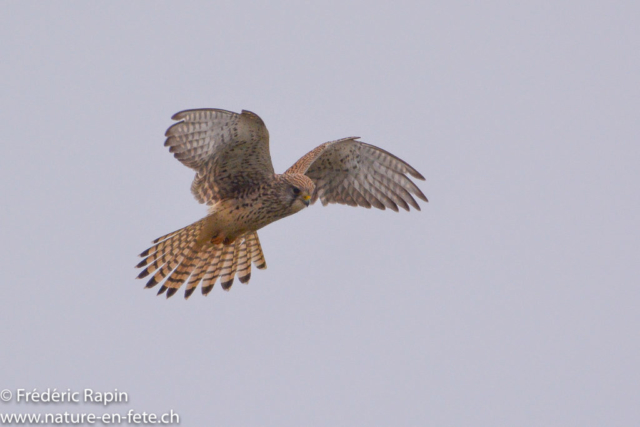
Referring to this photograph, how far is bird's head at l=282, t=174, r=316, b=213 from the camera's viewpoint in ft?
29.2

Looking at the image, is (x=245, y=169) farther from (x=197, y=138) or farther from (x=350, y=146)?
(x=350, y=146)

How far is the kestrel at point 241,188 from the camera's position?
8.70 metres

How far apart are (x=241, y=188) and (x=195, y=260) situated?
1.08m

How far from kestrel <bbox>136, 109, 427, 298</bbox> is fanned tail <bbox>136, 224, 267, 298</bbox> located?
0.04ft

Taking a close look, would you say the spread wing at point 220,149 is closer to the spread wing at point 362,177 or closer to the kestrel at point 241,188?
the kestrel at point 241,188

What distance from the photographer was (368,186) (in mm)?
10320

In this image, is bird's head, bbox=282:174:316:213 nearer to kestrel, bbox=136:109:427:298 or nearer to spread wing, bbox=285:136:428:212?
kestrel, bbox=136:109:427:298

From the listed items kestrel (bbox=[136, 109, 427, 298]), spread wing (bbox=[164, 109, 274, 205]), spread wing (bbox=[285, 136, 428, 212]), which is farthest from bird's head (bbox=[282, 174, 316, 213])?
spread wing (bbox=[285, 136, 428, 212])

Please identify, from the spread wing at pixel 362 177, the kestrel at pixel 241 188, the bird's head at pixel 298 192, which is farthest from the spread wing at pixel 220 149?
the spread wing at pixel 362 177

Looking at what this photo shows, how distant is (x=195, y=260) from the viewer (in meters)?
9.70

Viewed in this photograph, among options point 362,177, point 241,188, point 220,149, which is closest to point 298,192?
point 241,188

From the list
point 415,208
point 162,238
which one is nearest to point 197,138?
point 162,238

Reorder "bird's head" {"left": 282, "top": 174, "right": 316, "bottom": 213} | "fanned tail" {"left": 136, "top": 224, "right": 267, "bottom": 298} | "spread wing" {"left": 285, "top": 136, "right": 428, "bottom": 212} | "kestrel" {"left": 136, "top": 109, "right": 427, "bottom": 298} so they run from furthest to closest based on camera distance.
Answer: "spread wing" {"left": 285, "top": 136, "right": 428, "bottom": 212}, "fanned tail" {"left": 136, "top": 224, "right": 267, "bottom": 298}, "bird's head" {"left": 282, "top": 174, "right": 316, "bottom": 213}, "kestrel" {"left": 136, "top": 109, "right": 427, "bottom": 298}

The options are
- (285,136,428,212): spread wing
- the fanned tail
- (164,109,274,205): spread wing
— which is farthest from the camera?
(285,136,428,212): spread wing
